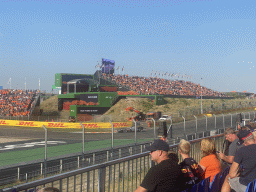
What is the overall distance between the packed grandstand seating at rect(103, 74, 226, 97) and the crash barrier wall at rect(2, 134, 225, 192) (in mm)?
52030

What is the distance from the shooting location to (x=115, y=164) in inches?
163

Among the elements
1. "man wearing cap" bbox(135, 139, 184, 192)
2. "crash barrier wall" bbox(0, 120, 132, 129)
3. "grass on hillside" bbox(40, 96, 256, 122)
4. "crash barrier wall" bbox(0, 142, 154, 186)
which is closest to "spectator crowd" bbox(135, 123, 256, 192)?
"man wearing cap" bbox(135, 139, 184, 192)

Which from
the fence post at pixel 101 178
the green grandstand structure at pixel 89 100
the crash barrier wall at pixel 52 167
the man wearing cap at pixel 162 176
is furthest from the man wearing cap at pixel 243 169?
the green grandstand structure at pixel 89 100

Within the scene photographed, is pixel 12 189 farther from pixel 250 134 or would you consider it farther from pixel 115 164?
pixel 250 134

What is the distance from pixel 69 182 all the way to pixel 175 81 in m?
68.0

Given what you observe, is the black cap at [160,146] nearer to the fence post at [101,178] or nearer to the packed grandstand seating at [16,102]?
the fence post at [101,178]

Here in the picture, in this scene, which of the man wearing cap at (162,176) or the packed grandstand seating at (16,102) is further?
the packed grandstand seating at (16,102)

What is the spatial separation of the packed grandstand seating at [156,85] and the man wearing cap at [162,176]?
53100mm

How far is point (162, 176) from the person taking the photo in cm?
319

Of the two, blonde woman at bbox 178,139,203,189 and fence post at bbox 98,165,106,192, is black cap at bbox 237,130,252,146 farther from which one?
fence post at bbox 98,165,106,192

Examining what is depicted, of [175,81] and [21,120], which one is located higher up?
[175,81]

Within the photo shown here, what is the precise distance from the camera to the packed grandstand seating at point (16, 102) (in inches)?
1802

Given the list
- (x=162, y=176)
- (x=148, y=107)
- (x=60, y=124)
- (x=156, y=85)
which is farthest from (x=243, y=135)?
(x=156, y=85)

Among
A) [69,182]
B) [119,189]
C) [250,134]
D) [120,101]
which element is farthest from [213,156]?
[120,101]
